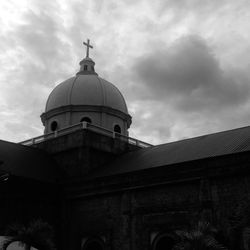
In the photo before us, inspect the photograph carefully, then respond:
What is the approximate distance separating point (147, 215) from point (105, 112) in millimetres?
12434

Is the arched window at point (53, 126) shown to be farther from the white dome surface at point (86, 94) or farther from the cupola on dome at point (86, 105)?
the white dome surface at point (86, 94)

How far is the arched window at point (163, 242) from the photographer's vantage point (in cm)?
2258

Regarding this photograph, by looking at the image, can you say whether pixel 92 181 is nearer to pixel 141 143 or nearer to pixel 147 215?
pixel 147 215

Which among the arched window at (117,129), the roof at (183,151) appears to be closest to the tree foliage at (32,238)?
the roof at (183,151)

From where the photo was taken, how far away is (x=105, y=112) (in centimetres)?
3456

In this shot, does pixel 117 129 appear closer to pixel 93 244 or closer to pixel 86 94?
pixel 86 94

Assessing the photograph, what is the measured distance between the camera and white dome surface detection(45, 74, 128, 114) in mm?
34906

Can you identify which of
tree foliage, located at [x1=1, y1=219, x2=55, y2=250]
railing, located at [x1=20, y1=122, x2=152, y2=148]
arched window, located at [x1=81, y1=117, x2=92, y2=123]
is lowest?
tree foliage, located at [x1=1, y1=219, x2=55, y2=250]

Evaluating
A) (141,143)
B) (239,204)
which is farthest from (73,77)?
(239,204)

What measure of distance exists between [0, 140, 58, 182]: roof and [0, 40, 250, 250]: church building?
82 mm

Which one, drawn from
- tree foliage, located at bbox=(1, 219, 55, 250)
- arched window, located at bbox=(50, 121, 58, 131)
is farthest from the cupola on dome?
tree foliage, located at bbox=(1, 219, 55, 250)

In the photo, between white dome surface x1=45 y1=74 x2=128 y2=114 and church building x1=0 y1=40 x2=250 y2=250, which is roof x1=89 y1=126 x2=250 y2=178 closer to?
church building x1=0 y1=40 x2=250 y2=250

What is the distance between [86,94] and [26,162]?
843 centimetres

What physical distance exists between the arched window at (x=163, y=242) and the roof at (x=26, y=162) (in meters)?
8.35
